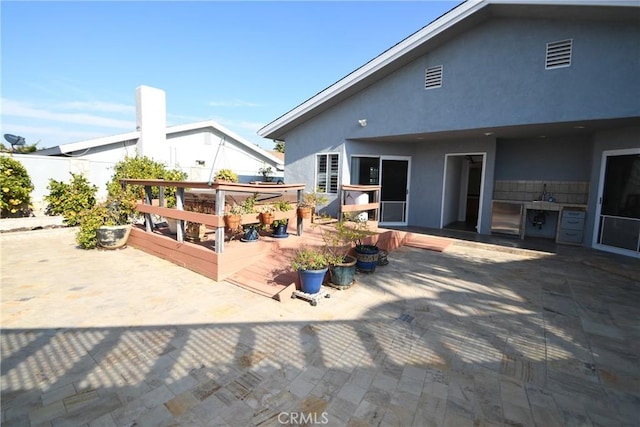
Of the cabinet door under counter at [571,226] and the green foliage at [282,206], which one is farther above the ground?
the green foliage at [282,206]

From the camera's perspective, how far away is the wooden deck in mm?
4816

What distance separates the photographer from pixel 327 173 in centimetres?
998

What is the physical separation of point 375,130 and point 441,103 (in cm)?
192

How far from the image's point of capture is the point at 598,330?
3.58 meters

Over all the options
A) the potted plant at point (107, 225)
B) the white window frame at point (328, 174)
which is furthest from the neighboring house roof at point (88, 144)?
the white window frame at point (328, 174)

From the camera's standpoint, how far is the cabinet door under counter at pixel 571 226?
307 inches

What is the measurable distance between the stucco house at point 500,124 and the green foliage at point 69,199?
5904 millimetres

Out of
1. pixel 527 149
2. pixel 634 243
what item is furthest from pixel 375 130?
pixel 634 243

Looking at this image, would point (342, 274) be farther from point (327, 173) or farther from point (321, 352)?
point (327, 173)

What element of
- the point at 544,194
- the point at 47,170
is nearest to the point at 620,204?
the point at 544,194

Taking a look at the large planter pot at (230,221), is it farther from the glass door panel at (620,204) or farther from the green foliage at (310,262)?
the glass door panel at (620,204)

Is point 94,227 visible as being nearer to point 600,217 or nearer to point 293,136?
point 293,136

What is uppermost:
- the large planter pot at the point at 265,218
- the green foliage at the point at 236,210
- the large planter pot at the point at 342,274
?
the green foliage at the point at 236,210

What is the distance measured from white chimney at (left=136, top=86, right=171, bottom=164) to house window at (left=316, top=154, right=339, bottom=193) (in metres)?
6.25
